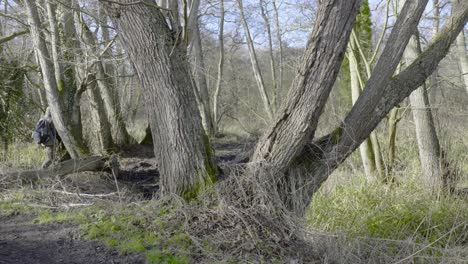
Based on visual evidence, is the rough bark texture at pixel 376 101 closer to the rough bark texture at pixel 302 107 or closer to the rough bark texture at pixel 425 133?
the rough bark texture at pixel 302 107

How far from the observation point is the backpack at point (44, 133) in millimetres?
7375

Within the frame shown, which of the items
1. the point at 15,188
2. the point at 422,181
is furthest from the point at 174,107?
the point at 422,181

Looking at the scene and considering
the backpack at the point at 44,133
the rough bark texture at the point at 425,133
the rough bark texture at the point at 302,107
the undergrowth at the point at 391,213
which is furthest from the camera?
the backpack at the point at 44,133

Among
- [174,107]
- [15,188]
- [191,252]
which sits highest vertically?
[174,107]

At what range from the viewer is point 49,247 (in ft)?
11.9

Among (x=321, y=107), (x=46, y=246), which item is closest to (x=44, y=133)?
(x=46, y=246)

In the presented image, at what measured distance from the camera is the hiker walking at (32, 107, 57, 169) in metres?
7.37

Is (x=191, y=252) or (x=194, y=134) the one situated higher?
(x=194, y=134)

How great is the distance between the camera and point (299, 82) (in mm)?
4047

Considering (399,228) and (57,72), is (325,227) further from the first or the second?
(57,72)

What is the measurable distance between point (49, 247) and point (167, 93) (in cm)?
175

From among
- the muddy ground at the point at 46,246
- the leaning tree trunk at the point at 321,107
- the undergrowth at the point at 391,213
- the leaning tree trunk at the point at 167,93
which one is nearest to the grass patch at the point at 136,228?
the muddy ground at the point at 46,246

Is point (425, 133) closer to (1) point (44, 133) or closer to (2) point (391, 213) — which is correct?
(2) point (391, 213)

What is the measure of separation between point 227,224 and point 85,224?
1360 mm
